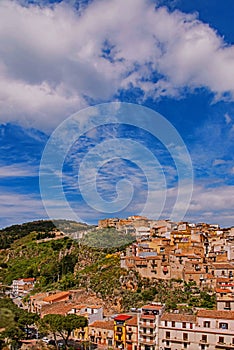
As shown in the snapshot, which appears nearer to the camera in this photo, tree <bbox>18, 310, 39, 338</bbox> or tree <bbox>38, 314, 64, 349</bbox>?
tree <bbox>38, 314, 64, 349</bbox>

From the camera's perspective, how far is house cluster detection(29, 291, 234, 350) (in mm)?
17641

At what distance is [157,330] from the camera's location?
19.1 m

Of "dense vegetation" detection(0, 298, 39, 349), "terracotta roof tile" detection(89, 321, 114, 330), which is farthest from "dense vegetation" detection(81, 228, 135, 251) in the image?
"dense vegetation" detection(0, 298, 39, 349)

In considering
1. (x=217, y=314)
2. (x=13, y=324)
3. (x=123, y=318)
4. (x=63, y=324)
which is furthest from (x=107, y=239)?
(x=217, y=314)

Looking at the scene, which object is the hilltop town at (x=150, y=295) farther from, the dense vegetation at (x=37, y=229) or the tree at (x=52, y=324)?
the dense vegetation at (x=37, y=229)

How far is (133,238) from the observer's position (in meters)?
42.5

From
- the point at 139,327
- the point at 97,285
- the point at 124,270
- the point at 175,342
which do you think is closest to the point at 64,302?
the point at 97,285

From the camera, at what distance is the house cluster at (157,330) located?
17.6 meters

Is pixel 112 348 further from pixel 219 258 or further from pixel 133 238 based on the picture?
pixel 133 238

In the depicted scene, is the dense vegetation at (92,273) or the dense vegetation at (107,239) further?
the dense vegetation at (107,239)

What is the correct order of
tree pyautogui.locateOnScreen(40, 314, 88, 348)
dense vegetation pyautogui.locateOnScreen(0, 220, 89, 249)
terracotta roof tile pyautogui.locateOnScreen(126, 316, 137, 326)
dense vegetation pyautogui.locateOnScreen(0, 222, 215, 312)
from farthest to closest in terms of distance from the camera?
dense vegetation pyautogui.locateOnScreen(0, 220, 89, 249) < dense vegetation pyautogui.locateOnScreen(0, 222, 215, 312) < terracotta roof tile pyautogui.locateOnScreen(126, 316, 137, 326) < tree pyautogui.locateOnScreen(40, 314, 88, 348)

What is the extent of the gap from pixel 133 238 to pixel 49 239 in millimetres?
15169

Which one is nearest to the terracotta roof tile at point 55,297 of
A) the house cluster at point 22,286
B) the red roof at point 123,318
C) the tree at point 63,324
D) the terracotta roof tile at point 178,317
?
the tree at point 63,324

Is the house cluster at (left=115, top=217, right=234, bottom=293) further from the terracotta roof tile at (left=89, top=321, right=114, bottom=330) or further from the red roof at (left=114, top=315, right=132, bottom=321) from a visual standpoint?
the terracotta roof tile at (left=89, top=321, right=114, bottom=330)
